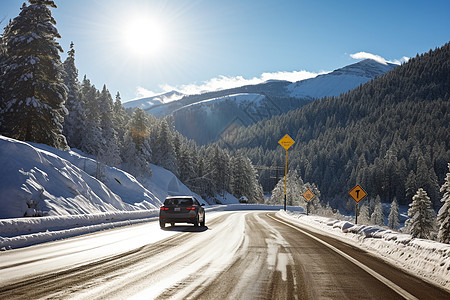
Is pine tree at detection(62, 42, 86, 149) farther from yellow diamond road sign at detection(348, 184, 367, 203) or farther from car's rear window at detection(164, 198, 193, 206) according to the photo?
yellow diamond road sign at detection(348, 184, 367, 203)

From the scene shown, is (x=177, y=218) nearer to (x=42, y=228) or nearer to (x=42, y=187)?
(x=42, y=187)

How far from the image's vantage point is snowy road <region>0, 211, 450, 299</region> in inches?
180

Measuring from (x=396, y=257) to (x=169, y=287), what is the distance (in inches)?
242

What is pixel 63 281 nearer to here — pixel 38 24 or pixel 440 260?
pixel 440 260

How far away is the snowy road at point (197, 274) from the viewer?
457 cm

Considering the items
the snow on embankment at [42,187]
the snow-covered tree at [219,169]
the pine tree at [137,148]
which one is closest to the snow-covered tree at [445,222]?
the snow on embankment at [42,187]

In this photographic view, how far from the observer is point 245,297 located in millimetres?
4402

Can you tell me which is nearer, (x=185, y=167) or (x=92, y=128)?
(x=92, y=128)

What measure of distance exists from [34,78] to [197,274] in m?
26.8

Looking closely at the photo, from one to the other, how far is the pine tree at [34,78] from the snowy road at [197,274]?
20.5 meters

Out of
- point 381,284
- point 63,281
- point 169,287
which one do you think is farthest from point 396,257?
point 63,281

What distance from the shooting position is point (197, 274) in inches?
226

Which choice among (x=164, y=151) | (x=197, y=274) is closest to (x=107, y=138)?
(x=164, y=151)

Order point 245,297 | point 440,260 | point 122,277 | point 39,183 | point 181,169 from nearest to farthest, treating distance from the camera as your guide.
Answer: point 245,297
point 122,277
point 440,260
point 39,183
point 181,169
